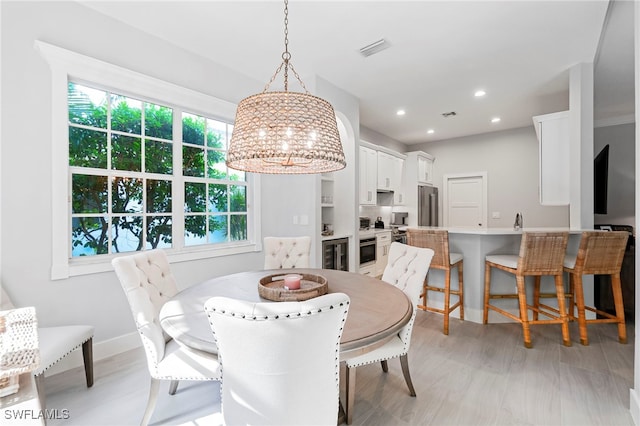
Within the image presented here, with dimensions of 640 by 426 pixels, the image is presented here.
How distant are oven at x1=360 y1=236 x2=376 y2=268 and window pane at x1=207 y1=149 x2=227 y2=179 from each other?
7.39ft

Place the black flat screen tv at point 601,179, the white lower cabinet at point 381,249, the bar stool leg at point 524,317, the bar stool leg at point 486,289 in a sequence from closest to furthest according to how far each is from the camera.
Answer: the bar stool leg at point 524,317
the bar stool leg at point 486,289
the black flat screen tv at point 601,179
the white lower cabinet at point 381,249

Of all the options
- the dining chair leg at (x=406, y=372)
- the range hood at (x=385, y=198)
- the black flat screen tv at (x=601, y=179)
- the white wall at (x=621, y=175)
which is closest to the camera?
the dining chair leg at (x=406, y=372)

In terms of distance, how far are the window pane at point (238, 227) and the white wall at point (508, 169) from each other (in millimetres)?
4956

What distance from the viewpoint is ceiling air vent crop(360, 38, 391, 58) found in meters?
2.75

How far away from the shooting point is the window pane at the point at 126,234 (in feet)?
8.41

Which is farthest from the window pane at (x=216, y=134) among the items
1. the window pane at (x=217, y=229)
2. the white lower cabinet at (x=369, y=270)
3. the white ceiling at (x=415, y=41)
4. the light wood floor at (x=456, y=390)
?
the white lower cabinet at (x=369, y=270)

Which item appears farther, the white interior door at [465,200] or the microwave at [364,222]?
the white interior door at [465,200]

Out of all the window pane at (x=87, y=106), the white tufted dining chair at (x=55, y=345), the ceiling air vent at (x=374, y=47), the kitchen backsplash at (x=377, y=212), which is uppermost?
the ceiling air vent at (x=374, y=47)

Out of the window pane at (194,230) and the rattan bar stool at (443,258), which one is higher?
the window pane at (194,230)

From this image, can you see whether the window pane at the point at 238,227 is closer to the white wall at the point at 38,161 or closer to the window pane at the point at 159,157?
the window pane at the point at 159,157

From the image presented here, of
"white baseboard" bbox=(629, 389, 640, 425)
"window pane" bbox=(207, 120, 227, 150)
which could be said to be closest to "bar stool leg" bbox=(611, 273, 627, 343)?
"white baseboard" bbox=(629, 389, 640, 425)

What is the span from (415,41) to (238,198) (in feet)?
8.25

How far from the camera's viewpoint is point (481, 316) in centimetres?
307

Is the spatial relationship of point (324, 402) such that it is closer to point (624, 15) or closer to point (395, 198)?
point (624, 15)
